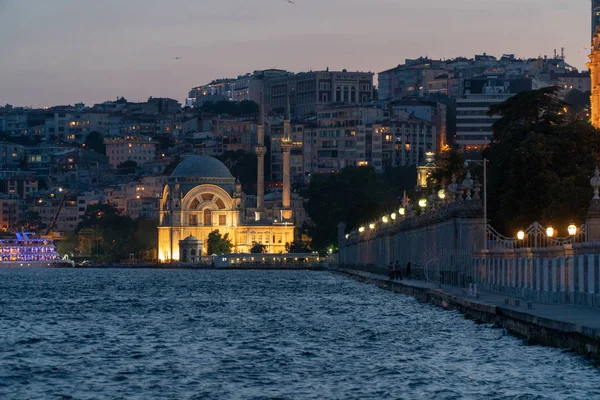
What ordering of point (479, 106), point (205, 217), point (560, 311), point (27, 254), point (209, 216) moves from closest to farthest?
point (560, 311) < point (479, 106) < point (27, 254) < point (205, 217) < point (209, 216)

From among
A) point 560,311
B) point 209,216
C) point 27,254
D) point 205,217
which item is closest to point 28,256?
point 27,254

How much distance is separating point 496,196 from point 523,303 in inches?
1146

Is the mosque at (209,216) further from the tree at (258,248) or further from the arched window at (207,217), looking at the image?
the tree at (258,248)

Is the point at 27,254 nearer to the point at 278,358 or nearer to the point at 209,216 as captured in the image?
the point at 209,216

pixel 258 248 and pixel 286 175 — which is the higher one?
pixel 286 175

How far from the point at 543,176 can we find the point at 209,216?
138m

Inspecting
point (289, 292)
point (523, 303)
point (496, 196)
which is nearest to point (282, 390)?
point (523, 303)

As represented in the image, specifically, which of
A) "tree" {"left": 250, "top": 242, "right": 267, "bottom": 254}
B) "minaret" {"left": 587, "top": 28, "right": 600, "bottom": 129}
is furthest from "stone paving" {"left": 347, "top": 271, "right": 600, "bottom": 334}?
"tree" {"left": 250, "top": 242, "right": 267, "bottom": 254}

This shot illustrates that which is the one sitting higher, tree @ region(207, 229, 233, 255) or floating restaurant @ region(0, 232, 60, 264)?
tree @ region(207, 229, 233, 255)

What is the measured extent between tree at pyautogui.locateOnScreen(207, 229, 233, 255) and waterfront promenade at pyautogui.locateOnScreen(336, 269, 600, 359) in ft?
461

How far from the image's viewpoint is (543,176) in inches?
2422

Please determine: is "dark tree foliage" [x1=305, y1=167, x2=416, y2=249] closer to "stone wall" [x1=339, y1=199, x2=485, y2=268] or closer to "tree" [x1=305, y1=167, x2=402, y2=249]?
"tree" [x1=305, y1=167, x2=402, y2=249]

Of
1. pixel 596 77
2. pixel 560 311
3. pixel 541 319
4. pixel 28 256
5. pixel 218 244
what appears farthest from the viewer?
pixel 28 256

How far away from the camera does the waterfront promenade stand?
2845 centimetres
